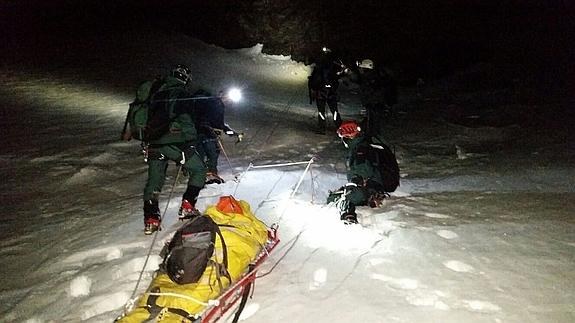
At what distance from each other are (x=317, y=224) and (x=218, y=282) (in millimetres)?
2111

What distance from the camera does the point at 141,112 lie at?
5.01 metres

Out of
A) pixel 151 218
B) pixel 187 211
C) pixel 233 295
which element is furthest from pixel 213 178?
pixel 233 295

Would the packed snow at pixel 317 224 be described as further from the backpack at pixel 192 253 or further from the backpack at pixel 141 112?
the backpack at pixel 141 112

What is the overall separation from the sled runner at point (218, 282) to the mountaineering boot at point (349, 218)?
1196 mm

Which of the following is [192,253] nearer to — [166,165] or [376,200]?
[166,165]

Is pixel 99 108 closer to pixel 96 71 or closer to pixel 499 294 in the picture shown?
pixel 96 71

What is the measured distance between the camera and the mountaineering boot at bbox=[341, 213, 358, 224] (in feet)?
17.6

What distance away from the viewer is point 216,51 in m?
22.5

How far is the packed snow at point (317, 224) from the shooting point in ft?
12.7

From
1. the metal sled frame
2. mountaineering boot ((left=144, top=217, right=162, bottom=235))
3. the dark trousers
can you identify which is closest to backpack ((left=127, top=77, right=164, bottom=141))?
the dark trousers

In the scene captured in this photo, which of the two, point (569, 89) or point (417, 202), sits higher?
point (569, 89)

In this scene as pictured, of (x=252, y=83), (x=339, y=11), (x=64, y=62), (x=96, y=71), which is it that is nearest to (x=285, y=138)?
(x=252, y=83)

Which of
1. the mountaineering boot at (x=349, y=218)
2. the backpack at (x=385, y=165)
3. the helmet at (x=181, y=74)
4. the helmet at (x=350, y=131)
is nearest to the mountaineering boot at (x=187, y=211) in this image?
the helmet at (x=181, y=74)

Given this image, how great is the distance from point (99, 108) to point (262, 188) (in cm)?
724
